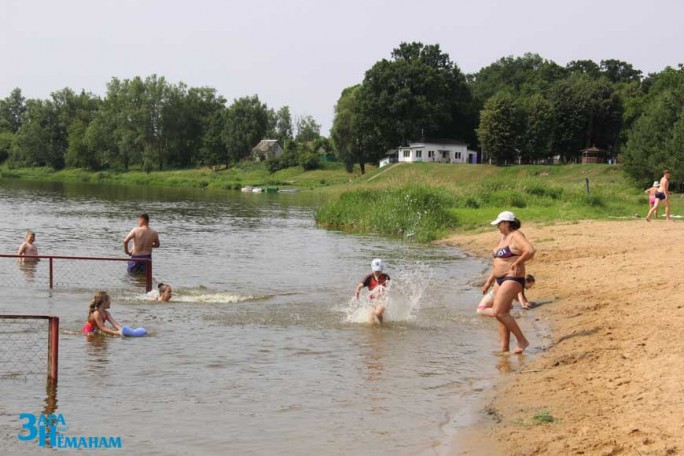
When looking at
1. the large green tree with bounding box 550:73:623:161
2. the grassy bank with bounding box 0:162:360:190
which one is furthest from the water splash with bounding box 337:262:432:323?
the large green tree with bounding box 550:73:623:161

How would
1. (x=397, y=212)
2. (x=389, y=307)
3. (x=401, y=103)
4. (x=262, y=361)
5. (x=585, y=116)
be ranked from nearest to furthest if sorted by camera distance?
(x=262, y=361) < (x=389, y=307) < (x=397, y=212) < (x=585, y=116) < (x=401, y=103)

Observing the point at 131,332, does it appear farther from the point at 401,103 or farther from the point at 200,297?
the point at 401,103

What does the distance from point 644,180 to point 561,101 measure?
141 feet

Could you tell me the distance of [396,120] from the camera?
354 feet

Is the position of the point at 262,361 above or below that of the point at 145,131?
below

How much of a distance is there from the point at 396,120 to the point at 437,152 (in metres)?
7.60

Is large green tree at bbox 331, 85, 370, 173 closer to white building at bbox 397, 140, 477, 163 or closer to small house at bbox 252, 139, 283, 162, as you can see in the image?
white building at bbox 397, 140, 477, 163

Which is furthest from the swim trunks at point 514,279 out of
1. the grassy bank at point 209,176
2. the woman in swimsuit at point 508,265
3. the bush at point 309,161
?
the bush at point 309,161

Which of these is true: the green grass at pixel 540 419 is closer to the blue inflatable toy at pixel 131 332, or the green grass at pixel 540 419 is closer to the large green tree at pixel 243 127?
the blue inflatable toy at pixel 131 332

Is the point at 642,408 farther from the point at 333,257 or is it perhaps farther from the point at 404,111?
the point at 404,111

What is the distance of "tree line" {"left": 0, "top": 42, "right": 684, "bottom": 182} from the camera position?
96.6m

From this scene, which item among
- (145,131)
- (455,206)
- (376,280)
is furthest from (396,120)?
(376,280)

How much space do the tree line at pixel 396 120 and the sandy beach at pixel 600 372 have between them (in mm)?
42769

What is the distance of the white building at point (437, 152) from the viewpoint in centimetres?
10700
